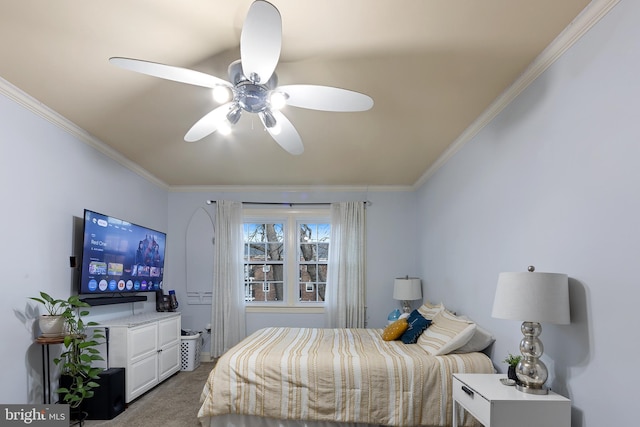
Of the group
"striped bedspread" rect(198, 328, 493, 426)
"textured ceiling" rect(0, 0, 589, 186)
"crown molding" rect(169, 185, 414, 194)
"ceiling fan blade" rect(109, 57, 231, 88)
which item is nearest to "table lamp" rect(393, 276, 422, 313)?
"crown molding" rect(169, 185, 414, 194)

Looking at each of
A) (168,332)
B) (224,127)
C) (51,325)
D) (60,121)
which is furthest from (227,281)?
(224,127)

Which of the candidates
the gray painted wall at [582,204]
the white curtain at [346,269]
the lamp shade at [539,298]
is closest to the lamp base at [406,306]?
the white curtain at [346,269]

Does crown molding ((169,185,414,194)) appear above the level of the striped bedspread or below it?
above

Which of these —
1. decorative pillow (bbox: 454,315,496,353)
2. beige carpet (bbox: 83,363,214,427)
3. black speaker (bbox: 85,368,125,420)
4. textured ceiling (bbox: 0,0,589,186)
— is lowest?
beige carpet (bbox: 83,363,214,427)

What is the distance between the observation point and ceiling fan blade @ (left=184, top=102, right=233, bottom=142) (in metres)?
2.49

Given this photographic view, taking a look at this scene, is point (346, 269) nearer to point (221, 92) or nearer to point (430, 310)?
point (430, 310)

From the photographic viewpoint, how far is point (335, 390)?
2.94m

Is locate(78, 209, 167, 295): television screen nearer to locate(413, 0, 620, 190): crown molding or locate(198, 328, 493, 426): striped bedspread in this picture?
locate(198, 328, 493, 426): striped bedspread

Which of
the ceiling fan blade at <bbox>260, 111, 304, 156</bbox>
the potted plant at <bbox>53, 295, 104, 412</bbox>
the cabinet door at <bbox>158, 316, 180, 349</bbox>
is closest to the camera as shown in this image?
the ceiling fan blade at <bbox>260, 111, 304, 156</bbox>

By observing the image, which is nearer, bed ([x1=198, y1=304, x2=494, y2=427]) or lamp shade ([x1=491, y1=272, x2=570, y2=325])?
lamp shade ([x1=491, y1=272, x2=570, y2=325])

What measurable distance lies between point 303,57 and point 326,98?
353 mm

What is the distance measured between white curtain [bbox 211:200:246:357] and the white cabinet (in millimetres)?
771

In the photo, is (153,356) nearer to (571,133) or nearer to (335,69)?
(335,69)

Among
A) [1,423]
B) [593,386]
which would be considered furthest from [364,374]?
[1,423]
